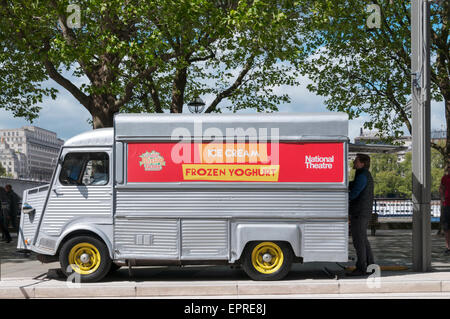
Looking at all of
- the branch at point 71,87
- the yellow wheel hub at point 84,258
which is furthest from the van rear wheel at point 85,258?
the branch at point 71,87

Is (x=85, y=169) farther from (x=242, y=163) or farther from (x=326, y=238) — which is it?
(x=326, y=238)

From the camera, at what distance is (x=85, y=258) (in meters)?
7.84

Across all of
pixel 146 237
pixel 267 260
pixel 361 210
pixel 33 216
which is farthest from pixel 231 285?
pixel 33 216

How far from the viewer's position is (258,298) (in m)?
6.85

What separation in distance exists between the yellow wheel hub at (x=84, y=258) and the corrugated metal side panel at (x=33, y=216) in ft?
2.74

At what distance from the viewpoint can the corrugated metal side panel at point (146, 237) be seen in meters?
7.69

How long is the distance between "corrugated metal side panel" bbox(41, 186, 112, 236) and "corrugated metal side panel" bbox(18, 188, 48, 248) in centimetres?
17

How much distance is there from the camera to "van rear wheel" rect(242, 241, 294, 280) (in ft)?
25.4

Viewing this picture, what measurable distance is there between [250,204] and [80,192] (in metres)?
2.79

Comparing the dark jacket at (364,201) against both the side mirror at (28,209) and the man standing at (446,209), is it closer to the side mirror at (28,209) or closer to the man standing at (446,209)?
the man standing at (446,209)

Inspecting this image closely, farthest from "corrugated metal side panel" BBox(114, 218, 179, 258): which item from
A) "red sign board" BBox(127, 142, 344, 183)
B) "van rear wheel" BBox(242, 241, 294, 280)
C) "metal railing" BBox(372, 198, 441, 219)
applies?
"metal railing" BBox(372, 198, 441, 219)

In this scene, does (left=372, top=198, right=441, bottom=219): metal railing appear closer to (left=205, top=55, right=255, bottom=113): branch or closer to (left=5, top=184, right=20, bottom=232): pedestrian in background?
(left=205, top=55, right=255, bottom=113): branch

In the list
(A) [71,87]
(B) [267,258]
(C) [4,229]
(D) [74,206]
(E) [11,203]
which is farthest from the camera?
(E) [11,203]

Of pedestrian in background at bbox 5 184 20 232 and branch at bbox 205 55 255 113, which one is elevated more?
branch at bbox 205 55 255 113
